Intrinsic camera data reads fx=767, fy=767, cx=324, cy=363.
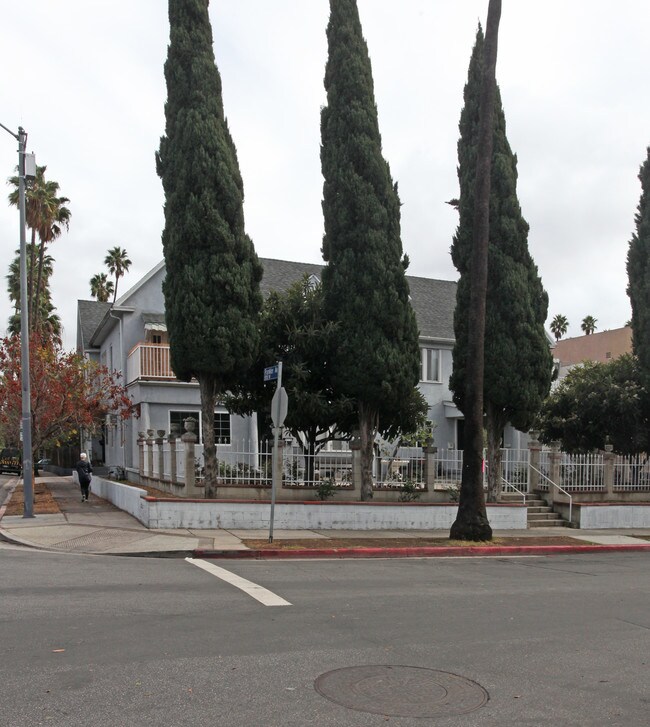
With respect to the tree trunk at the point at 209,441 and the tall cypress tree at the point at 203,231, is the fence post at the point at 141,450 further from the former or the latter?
the tall cypress tree at the point at 203,231

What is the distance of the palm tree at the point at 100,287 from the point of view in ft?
206

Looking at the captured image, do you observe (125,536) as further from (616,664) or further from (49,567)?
(616,664)

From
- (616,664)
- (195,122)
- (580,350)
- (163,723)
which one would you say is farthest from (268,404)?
(580,350)

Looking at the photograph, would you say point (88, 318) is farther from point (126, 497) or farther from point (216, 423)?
point (126, 497)

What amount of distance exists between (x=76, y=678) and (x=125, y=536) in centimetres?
949

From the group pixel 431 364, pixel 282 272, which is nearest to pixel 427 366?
pixel 431 364

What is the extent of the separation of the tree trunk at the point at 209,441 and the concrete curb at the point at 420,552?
4320 mm

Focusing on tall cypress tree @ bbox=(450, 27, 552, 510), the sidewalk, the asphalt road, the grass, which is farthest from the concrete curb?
tall cypress tree @ bbox=(450, 27, 552, 510)

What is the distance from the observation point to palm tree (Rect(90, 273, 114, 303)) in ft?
206

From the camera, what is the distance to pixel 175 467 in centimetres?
1914

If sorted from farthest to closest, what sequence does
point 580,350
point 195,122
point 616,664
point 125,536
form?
point 580,350 < point 195,122 < point 125,536 < point 616,664

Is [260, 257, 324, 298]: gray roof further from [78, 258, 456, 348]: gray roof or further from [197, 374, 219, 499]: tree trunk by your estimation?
[197, 374, 219, 499]: tree trunk

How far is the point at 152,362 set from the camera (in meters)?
25.6

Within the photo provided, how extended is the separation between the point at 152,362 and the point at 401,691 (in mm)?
21076
